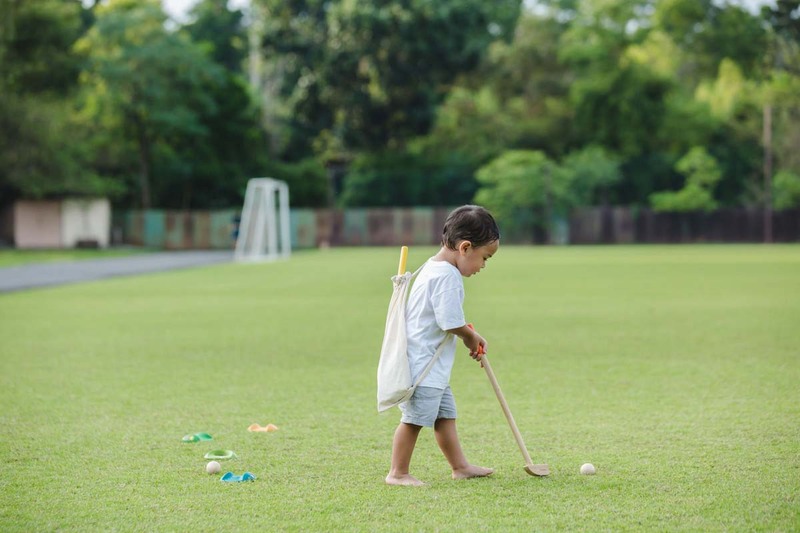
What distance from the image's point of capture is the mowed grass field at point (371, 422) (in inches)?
195

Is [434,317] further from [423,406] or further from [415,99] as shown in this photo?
[415,99]

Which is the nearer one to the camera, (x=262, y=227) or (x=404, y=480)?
(x=404, y=480)

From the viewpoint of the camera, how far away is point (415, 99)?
5875 centimetres

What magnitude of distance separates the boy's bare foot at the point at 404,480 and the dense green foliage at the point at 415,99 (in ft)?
157

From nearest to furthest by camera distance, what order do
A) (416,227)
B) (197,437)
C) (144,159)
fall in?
1. (197,437)
2. (416,227)
3. (144,159)

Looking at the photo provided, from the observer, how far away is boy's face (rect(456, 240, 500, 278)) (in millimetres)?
5457

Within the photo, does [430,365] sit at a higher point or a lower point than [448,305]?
lower

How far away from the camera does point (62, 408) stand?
26.4 ft

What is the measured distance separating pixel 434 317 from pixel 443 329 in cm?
15

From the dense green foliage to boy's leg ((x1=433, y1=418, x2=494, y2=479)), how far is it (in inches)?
1885

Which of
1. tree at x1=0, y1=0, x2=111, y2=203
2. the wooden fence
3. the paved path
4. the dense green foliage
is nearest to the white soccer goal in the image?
the wooden fence

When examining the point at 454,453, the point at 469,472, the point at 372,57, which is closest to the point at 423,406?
the point at 454,453

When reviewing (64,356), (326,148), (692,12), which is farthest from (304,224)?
(64,356)

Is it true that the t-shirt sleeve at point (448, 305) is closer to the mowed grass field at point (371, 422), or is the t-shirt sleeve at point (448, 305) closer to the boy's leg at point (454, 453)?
the boy's leg at point (454, 453)
